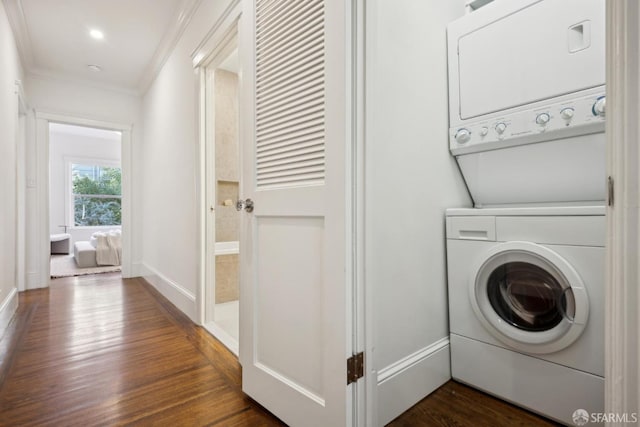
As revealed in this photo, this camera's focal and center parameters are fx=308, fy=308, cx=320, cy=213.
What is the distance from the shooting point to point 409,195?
1.41m

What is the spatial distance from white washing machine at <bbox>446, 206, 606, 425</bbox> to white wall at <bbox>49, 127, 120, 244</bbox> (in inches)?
313

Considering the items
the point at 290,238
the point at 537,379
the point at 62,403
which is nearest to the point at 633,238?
the point at 290,238

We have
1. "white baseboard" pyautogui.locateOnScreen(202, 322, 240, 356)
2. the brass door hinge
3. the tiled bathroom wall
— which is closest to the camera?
the brass door hinge

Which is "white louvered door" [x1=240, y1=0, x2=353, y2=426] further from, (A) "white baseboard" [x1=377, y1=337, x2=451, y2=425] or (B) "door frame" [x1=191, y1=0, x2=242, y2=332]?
(B) "door frame" [x1=191, y1=0, x2=242, y2=332]

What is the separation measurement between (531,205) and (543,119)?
0.42 metres

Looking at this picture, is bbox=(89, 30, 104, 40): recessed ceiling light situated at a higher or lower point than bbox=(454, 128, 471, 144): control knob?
higher

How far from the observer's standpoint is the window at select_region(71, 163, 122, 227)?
278 inches

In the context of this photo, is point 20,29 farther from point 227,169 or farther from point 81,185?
point 81,185

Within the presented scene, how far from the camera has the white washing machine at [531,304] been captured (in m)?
1.17

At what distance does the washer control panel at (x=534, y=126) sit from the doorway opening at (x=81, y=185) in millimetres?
6920

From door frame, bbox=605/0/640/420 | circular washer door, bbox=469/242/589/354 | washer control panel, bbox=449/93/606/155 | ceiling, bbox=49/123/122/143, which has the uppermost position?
ceiling, bbox=49/123/122/143

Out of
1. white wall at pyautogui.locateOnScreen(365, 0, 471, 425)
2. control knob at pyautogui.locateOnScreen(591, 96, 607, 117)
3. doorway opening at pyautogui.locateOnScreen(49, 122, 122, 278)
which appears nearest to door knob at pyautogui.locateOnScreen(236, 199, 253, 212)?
white wall at pyautogui.locateOnScreen(365, 0, 471, 425)

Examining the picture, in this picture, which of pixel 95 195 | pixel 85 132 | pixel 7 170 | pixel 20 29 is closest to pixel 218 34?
pixel 7 170

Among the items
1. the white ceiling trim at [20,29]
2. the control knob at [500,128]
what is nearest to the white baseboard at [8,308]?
the white ceiling trim at [20,29]
